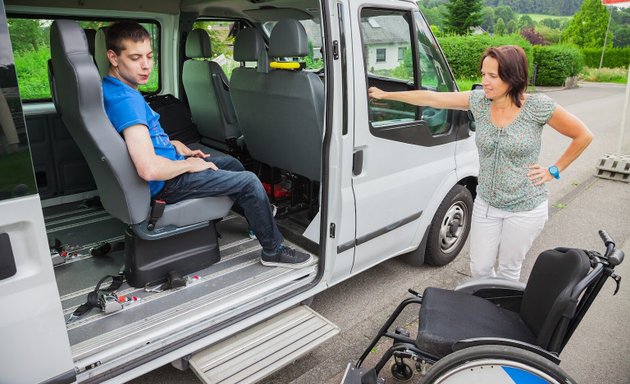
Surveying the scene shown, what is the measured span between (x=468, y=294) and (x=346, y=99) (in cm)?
128

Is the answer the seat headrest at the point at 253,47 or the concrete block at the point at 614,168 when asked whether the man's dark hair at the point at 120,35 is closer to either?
the seat headrest at the point at 253,47

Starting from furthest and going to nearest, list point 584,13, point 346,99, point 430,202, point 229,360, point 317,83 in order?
point 584,13, point 430,202, point 317,83, point 346,99, point 229,360

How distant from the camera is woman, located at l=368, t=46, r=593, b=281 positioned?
99.0 inches

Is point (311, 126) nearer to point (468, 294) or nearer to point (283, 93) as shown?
point (283, 93)

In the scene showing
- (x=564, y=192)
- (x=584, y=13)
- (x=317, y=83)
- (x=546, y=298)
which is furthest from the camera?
(x=584, y=13)

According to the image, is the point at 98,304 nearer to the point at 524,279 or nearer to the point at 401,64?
the point at 401,64

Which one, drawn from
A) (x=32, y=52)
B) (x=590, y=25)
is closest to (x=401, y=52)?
(x=32, y=52)

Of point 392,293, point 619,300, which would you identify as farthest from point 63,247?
point 619,300

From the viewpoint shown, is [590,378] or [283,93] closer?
[590,378]

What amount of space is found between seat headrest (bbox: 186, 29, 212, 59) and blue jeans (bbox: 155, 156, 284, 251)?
208 centimetres

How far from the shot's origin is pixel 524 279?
390cm

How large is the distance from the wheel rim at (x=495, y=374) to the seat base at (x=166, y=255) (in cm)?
167

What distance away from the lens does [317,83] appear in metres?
3.15

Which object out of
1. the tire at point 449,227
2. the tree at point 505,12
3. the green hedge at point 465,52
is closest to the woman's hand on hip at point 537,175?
the tire at point 449,227
